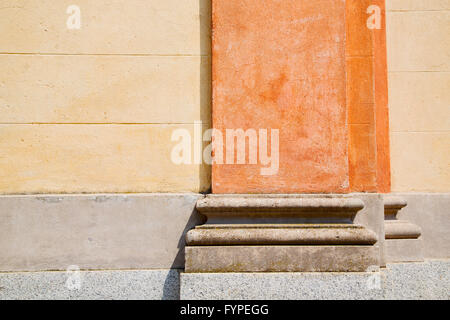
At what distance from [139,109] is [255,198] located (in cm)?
119

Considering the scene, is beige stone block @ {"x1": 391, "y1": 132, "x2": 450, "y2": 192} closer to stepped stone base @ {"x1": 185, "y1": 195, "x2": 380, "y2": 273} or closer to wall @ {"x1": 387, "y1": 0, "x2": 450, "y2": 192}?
wall @ {"x1": 387, "y1": 0, "x2": 450, "y2": 192}

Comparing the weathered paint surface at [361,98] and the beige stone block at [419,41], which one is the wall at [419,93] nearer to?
the beige stone block at [419,41]

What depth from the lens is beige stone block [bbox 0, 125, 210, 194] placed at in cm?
318

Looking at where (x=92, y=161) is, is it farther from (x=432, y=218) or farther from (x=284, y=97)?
(x=432, y=218)

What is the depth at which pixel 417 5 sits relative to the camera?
4078 mm

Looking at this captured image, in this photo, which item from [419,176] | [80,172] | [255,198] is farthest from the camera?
[419,176]

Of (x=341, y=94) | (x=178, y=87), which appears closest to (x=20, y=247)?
(x=178, y=87)

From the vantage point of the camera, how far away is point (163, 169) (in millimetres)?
3211

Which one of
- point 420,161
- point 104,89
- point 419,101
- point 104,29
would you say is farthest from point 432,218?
point 104,29

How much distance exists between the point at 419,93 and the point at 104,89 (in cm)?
306

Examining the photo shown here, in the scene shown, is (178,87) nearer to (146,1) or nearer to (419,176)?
(146,1)

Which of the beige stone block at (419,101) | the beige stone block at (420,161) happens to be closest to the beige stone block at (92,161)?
the beige stone block at (420,161)

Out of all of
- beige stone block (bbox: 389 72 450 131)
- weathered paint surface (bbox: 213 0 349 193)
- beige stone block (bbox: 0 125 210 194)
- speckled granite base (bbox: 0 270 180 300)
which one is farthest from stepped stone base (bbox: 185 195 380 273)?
beige stone block (bbox: 389 72 450 131)

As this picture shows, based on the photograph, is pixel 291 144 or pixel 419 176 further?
pixel 419 176
